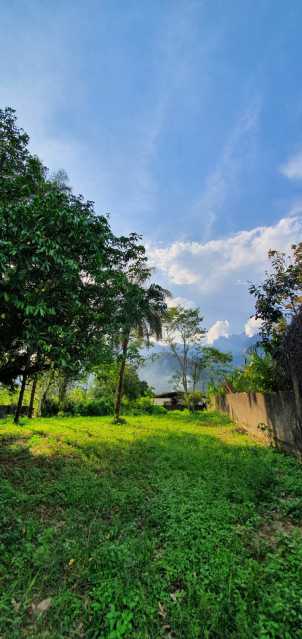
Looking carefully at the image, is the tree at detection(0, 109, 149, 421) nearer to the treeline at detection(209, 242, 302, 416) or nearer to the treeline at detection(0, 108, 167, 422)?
the treeline at detection(0, 108, 167, 422)

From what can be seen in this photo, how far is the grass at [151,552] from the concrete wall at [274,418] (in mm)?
879

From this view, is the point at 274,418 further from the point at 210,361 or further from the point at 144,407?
the point at 210,361

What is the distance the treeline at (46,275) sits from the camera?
15.5 ft

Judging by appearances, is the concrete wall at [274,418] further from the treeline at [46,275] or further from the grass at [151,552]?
the treeline at [46,275]

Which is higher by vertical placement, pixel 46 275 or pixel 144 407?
pixel 46 275

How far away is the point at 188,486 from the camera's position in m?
4.90

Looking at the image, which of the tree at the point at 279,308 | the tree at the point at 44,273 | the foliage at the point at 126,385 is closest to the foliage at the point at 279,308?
the tree at the point at 279,308

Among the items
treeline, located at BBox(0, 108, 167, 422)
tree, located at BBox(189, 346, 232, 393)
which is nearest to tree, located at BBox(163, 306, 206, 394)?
tree, located at BBox(189, 346, 232, 393)

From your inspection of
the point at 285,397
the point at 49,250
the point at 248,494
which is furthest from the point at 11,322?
the point at 285,397

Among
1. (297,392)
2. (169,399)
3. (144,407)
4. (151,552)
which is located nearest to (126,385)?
(144,407)

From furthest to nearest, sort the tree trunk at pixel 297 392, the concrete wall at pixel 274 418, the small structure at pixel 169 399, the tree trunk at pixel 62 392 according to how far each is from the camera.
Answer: the small structure at pixel 169 399, the tree trunk at pixel 62 392, the concrete wall at pixel 274 418, the tree trunk at pixel 297 392

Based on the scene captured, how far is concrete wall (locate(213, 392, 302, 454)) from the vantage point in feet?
21.7

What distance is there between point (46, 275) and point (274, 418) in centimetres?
723

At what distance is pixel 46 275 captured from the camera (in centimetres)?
523
